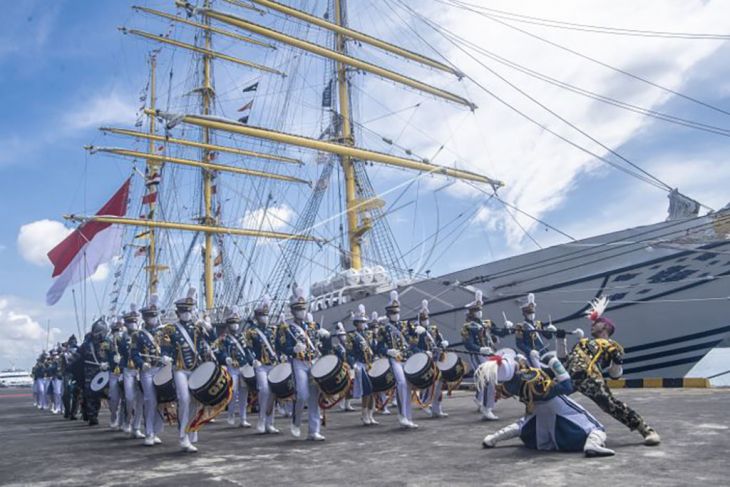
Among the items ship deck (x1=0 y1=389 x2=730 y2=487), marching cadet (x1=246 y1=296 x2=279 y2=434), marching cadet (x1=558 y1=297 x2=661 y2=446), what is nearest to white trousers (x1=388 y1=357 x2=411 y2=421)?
ship deck (x1=0 y1=389 x2=730 y2=487)

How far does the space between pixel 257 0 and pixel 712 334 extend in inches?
844

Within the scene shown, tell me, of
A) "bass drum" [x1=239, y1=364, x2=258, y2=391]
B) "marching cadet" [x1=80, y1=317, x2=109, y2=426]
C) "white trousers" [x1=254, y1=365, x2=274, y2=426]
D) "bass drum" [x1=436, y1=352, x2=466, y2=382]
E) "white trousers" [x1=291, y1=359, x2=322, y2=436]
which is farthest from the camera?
"marching cadet" [x1=80, y1=317, x2=109, y2=426]

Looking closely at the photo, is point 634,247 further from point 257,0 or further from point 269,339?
point 257,0

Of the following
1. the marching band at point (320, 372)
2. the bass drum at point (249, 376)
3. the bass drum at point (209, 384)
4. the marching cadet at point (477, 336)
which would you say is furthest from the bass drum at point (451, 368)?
the bass drum at point (209, 384)

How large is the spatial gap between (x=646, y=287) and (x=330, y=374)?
969 cm

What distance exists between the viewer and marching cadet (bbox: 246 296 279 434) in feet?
33.3

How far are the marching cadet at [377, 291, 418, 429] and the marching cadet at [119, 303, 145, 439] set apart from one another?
407cm

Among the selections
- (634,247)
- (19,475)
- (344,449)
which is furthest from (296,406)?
(634,247)

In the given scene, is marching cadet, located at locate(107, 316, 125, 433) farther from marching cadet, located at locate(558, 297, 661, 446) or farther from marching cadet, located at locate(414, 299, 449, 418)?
marching cadet, located at locate(558, 297, 661, 446)

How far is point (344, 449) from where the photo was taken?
7586 mm

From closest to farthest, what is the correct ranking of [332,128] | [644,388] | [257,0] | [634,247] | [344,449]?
1. [344,449]
2. [644,388]
3. [634,247]
4. [257,0]
5. [332,128]

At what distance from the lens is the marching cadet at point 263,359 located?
1016cm

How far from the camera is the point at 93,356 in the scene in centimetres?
1310

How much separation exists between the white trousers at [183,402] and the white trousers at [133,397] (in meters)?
1.68
